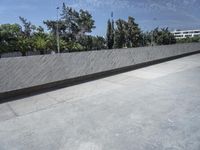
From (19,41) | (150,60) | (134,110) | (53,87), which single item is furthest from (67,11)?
(134,110)

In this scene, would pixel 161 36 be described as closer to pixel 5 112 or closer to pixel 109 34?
pixel 109 34

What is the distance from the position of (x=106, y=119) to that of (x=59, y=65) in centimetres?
386

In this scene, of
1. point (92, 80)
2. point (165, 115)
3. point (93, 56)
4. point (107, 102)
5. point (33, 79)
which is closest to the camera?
point (165, 115)

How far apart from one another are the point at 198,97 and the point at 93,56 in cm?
456

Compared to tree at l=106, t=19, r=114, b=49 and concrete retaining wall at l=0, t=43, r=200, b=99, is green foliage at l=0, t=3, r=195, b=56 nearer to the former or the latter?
tree at l=106, t=19, r=114, b=49

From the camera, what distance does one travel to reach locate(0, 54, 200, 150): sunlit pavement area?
3211mm

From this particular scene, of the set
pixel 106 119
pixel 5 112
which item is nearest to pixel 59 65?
pixel 5 112

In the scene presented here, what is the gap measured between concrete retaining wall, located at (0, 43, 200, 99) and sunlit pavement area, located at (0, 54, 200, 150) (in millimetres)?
663

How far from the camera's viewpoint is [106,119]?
411 centimetres

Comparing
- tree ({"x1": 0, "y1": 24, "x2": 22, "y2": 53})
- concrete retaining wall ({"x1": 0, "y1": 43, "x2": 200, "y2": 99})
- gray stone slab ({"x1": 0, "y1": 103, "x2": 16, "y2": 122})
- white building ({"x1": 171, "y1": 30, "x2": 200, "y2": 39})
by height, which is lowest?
gray stone slab ({"x1": 0, "y1": 103, "x2": 16, "y2": 122})

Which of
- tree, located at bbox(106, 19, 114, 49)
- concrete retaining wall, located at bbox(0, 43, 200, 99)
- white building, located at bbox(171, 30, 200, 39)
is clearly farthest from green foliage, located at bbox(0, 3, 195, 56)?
white building, located at bbox(171, 30, 200, 39)

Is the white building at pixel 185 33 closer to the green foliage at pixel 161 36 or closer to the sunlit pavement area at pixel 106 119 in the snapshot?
the green foliage at pixel 161 36

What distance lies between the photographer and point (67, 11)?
45812mm

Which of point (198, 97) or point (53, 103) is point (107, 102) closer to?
point (53, 103)
